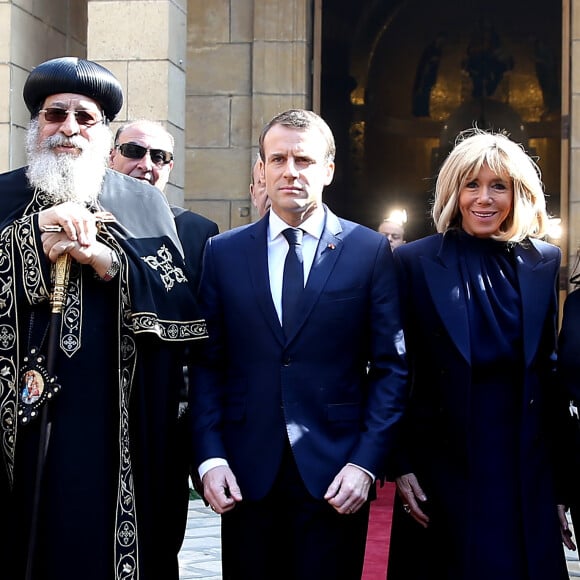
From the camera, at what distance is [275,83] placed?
1002 cm

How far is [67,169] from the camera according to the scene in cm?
394

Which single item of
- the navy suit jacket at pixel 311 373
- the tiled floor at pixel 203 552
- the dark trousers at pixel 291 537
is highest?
the navy suit jacket at pixel 311 373

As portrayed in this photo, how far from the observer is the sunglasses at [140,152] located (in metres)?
5.16

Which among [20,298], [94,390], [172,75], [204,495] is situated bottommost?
[204,495]

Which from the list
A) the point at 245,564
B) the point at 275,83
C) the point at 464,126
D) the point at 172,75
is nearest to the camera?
the point at 245,564

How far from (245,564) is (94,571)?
49cm

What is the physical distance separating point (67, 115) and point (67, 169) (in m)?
0.20

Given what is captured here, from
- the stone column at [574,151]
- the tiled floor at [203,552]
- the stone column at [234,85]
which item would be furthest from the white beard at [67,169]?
the stone column at [574,151]

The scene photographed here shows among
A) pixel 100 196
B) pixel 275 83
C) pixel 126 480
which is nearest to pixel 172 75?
pixel 275 83

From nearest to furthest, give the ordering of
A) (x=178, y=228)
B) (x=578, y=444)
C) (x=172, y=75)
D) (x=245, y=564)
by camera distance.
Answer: (x=245, y=564) < (x=578, y=444) < (x=178, y=228) < (x=172, y=75)

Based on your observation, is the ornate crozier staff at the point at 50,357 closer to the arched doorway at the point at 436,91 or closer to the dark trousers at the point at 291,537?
the dark trousers at the point at 291,537

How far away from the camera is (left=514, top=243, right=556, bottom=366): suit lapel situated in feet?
12.8

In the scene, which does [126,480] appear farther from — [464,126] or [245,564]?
[464,126]

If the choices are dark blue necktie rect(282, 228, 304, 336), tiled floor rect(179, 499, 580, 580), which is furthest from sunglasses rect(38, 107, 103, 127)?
tiled floor rect(179, 499, 580, 580)
